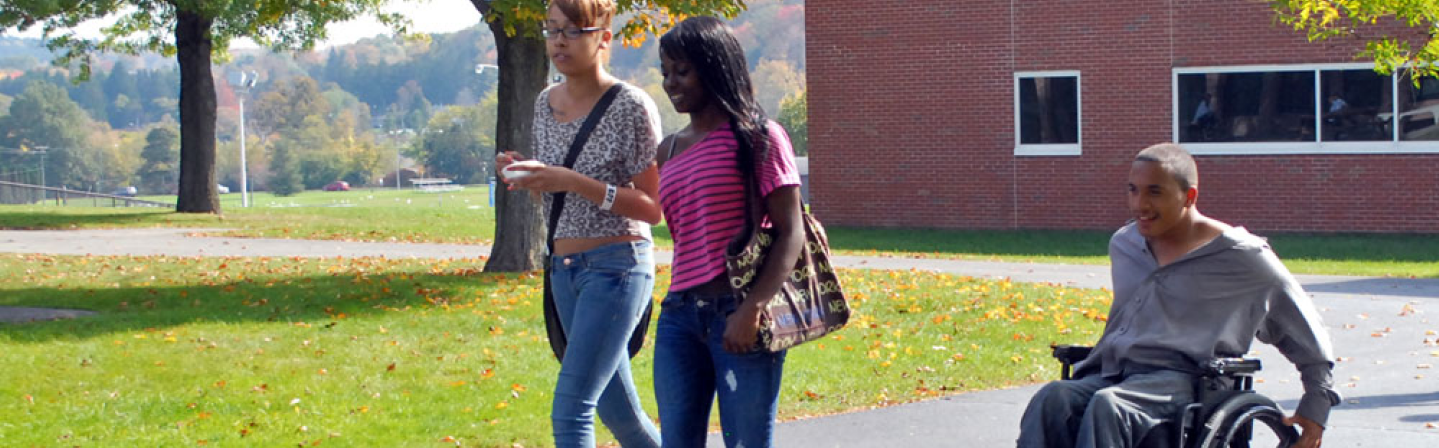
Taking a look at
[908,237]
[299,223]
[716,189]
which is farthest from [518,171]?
[299,223]

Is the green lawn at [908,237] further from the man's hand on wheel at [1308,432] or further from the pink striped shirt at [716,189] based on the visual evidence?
the pink striped shirt at [716,189]

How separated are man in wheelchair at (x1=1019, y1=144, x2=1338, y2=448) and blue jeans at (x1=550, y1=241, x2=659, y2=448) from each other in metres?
1.16

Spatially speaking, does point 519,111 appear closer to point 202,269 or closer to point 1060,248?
point 202,269

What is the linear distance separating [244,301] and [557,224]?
26.0ft

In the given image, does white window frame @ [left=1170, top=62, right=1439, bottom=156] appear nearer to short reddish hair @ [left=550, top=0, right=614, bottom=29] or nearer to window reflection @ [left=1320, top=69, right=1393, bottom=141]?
window reflection @ [left=1320, top=69, right=1393, bottom=141]

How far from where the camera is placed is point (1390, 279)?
568 inches

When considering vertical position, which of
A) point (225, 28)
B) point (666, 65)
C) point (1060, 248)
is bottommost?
point (1060, 248)

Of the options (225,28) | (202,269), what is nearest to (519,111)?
(202,269)

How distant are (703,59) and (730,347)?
0.72m

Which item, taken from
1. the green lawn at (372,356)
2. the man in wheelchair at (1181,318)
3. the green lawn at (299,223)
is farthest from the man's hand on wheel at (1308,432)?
the green lawn at (299,223)

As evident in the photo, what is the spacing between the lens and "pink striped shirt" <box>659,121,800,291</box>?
12.4ft

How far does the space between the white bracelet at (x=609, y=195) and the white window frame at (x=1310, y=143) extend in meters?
18.7

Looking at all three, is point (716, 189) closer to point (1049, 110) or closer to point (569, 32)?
point (569, 32)

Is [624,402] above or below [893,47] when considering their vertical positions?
below
